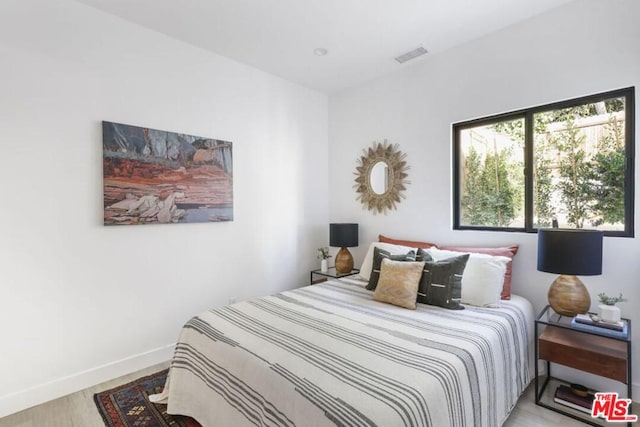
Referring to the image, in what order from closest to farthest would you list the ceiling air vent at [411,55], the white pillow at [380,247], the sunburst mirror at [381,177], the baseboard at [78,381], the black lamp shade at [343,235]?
the baseboard at [78,381] < the white pillow at [380,247] < the ceiling air vent at [411,55] < the sunburst mirror at [381,177] < the black lamp shade at [343,235]

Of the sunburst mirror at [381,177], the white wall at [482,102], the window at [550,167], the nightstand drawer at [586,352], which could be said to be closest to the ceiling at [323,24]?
the white wall at [482,102]

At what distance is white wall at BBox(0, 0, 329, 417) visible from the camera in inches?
81.2

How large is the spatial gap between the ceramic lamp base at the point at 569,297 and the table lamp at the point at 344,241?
192cm

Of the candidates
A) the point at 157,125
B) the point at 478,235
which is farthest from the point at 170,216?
the point at 478,235

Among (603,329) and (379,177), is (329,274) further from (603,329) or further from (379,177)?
(603,329)

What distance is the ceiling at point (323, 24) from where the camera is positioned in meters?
2.32

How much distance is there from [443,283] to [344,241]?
4.77 ft

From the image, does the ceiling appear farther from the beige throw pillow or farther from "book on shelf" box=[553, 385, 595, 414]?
"book on shelf" box=[553, 385, 595, 414]

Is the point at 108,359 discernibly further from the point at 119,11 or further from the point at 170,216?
the point at 119,11

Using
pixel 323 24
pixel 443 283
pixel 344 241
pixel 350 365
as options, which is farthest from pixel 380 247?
pixel 323 24

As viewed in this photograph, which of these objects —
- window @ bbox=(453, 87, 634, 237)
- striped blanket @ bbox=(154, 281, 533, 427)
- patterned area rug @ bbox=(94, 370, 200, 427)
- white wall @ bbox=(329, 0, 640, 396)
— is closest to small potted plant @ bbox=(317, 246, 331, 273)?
white wall @ bbox=(329, 0, 640, 396)

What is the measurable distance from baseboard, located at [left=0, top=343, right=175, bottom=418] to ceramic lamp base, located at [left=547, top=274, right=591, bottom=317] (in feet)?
10.2

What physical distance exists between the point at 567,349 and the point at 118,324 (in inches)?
128

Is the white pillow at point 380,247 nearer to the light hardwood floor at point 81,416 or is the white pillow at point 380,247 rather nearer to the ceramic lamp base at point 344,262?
the ceramic lamp base at point 344,262
